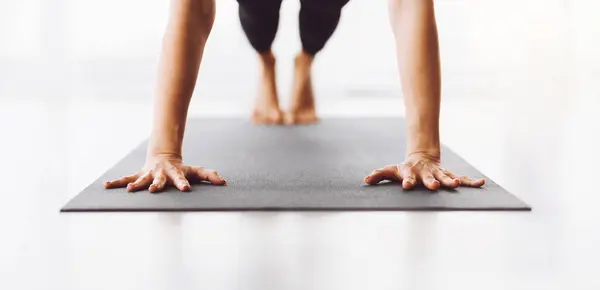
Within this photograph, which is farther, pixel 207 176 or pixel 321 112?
pixel 321 112

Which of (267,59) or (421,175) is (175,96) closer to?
(421,175)

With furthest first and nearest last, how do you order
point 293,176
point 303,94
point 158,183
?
point 303,94, point 293,176, point 158,183

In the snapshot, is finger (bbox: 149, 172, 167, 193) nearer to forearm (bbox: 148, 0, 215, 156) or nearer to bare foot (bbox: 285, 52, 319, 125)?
forearm (bbox: 148, 0, 215, 156)

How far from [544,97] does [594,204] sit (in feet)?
5.03

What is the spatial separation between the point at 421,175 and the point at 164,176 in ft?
1.31

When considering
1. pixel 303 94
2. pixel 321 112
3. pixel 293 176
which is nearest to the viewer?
pixel 293 176

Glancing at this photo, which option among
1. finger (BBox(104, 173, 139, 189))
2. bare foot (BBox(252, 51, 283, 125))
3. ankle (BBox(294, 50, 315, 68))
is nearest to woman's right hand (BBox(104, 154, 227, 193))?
finger (BBox(104, 173, 139, 189))

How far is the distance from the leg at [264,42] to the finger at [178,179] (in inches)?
35.7

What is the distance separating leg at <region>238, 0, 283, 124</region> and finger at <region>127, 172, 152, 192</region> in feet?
3.02

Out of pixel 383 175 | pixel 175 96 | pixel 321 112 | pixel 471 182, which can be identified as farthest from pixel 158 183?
pixel 321 112

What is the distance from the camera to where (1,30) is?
3803 mm

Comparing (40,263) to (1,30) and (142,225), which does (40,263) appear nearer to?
(142,225)

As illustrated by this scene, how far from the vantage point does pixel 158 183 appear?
111cm

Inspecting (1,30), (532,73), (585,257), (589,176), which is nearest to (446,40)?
(532,73)
